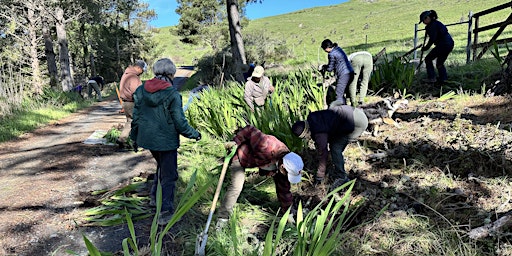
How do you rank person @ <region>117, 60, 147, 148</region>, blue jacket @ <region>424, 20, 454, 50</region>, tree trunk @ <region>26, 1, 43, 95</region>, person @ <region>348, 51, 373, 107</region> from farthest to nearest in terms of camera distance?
tree trunk @ <region>26, 1, 43, 95</region> → blue jacket @ <region>424, 20, 454, 50</region> → person @ <region>348, 51, 373, 107</region> → person @ <region>117, 60, 147, 148</region>

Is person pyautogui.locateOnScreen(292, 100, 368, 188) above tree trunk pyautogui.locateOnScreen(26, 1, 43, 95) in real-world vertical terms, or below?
below

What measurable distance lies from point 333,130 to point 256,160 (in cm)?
93

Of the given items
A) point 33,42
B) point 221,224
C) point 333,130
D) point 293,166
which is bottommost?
point 221,224

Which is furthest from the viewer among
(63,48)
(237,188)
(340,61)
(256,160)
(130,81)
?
(63,48)

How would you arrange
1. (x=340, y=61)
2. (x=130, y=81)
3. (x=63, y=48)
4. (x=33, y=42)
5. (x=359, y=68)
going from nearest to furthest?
1. (x=130, y=81)
2. (x=340, y=61)
3. (x=359, y=68)
4. (x=63, y=48)
5. (x=33, y=42)

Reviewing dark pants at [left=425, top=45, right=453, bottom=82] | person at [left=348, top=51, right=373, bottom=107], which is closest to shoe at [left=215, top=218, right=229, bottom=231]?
person at [left=348, top=51, right=373, bottom=107]

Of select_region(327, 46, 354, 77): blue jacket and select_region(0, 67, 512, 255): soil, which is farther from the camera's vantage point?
select_region(327, 46, 354, 77): blue jacket

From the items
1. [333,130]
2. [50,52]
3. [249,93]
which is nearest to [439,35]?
[249,93]

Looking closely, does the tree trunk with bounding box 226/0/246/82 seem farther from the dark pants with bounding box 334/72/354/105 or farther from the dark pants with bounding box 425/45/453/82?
the dark pants with bounding box 425/45/453/82

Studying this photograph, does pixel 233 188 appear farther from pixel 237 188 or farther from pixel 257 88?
pixel 257 88

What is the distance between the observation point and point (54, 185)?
12.3ft

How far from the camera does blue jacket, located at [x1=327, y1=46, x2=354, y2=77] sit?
17.1 ft

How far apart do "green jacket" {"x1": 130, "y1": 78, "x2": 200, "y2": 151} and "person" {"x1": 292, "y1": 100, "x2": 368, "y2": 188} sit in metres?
1.08

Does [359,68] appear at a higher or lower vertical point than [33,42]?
lower
